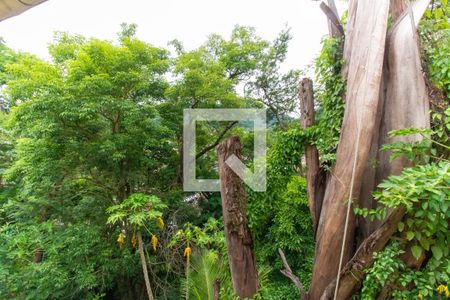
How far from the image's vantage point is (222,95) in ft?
13.2

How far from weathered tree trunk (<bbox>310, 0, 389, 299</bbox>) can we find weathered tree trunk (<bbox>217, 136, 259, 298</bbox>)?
509 mm

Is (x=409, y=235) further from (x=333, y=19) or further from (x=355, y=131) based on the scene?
(x=333, y=19)

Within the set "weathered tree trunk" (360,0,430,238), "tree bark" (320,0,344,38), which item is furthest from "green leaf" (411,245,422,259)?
"tree bark" (320,0,344,38)

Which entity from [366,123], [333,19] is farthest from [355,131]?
[333,19]

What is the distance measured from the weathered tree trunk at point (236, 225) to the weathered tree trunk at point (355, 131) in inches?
20.0

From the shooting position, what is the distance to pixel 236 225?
75.4 inches

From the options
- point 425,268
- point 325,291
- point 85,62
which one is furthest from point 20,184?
point 425,268

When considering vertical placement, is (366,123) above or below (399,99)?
below

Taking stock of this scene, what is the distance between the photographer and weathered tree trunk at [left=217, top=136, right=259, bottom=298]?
188cm

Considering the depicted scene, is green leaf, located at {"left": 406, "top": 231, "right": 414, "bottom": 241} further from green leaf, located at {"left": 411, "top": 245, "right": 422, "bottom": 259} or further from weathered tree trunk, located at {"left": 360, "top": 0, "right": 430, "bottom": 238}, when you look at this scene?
weathered tree trunk, located at {"left": 360, "top": 0, "right": 430, "bottom": 238}

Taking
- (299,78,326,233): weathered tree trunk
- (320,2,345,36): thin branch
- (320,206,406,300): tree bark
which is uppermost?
(320,2,345,36): thin branch

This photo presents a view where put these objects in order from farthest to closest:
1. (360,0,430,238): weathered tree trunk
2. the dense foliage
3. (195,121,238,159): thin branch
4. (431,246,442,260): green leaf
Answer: (195,121,238,159): thin branch
the dense foliage
(360,0,430,238): weathered tree trunk
(431,246,442,260): green leaf

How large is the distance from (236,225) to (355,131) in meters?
1.04

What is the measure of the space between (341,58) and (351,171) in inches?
35.7
